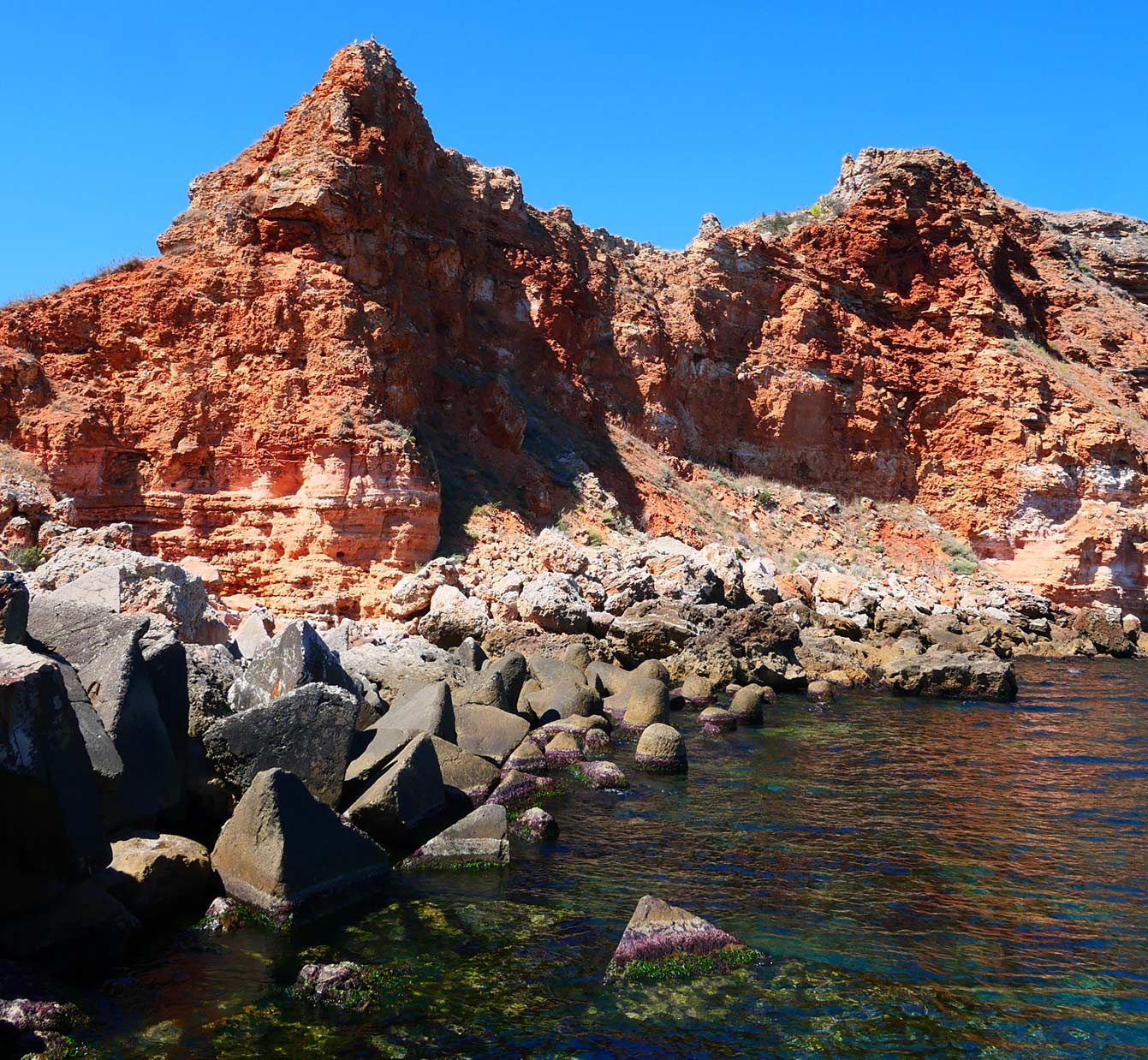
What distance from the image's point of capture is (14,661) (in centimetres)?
551

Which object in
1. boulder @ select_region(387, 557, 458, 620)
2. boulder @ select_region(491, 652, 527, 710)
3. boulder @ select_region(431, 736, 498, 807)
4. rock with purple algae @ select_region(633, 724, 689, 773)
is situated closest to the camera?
boulder @ select_region(431, 736, 498, 807)

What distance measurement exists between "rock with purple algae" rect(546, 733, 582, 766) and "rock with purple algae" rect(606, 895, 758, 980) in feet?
16.2

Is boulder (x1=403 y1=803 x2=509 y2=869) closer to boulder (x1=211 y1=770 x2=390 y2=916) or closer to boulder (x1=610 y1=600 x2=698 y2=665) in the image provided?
boulder (x1=211 y1=770 x2=390 y2=916)

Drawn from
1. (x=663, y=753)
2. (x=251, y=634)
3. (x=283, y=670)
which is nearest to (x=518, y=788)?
(x=663, y=753)

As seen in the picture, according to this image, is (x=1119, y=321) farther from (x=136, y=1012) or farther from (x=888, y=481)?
(x=136, y=1012)

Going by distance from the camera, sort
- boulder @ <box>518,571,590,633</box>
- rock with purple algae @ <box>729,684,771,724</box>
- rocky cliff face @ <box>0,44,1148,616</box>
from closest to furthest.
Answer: rock with purple algae @ <box>729,684,771,724</box> < boulder @ <box>518,571,590,633</box> < rocky cliff face @ <box>0,44,1148,616</box>

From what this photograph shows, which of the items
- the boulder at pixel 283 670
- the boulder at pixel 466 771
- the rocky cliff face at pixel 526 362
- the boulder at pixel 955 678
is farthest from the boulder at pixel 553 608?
the boulder at pixel 283 670

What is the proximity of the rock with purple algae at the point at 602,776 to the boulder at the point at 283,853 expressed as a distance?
3.84m

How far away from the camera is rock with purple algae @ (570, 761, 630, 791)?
10454 millimetres

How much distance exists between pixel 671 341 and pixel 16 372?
2221 centimetres

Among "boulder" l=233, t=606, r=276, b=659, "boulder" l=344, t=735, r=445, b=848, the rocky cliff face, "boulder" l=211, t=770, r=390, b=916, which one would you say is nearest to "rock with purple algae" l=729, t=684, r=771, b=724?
"boulder" l=344, t=735, r=445, b=848

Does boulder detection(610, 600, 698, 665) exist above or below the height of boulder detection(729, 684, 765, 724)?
above

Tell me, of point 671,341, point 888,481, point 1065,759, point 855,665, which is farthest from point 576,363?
point 1065,759

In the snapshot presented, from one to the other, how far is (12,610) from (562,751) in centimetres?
637
